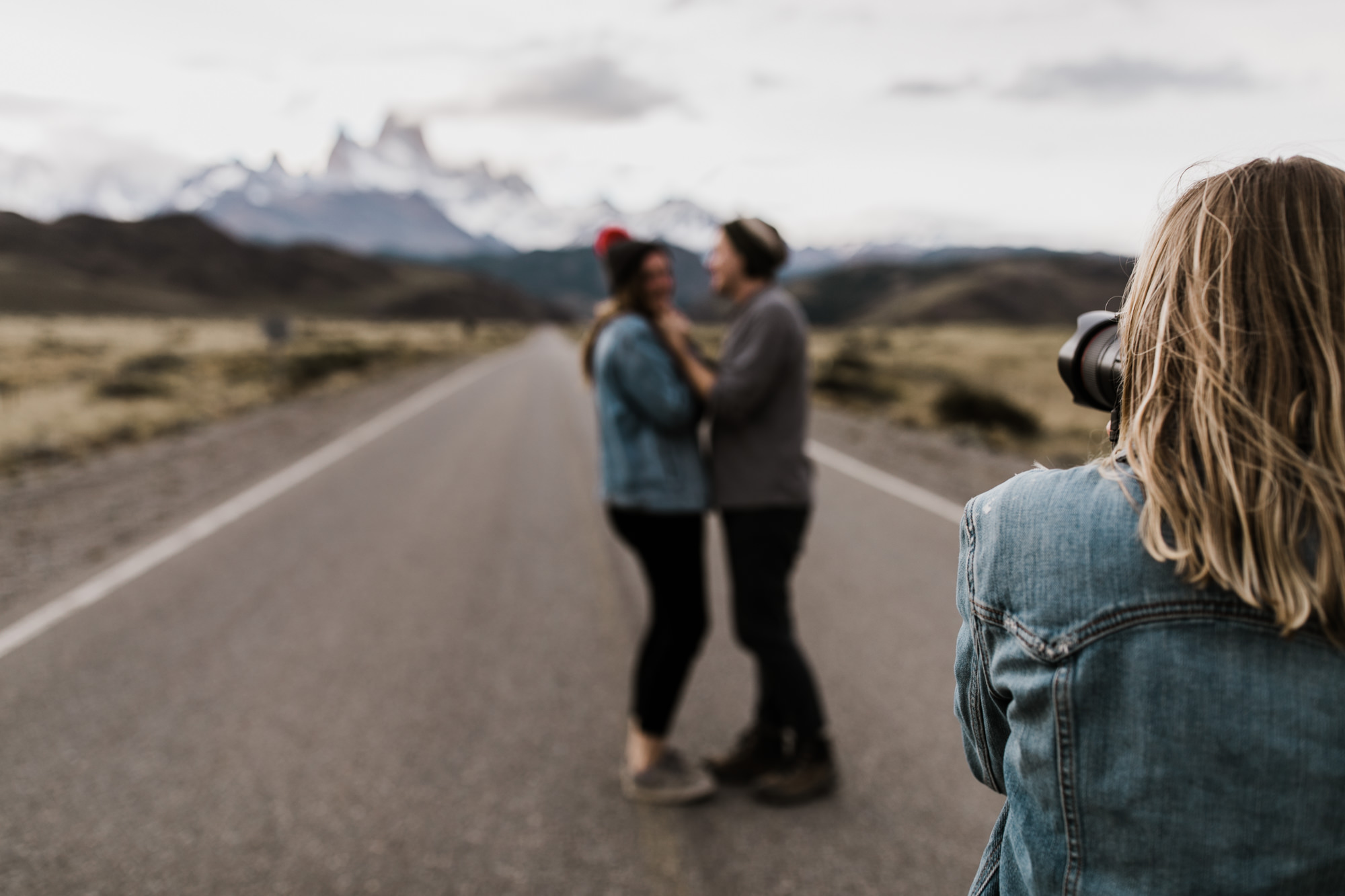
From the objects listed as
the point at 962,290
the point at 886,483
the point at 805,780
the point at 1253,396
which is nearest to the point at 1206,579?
the point at 1253,396

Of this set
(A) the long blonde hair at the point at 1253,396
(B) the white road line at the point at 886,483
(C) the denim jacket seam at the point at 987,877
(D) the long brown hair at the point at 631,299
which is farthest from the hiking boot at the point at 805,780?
(B) the white road line at the point at 886,483

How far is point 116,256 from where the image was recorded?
139625 millimetres

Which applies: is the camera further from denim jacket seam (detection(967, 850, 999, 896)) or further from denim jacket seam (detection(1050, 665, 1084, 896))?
denim jacket seam (detection(967, 850, 999, 896))

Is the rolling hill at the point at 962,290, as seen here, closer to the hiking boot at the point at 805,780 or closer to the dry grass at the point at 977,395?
the dry grass at the point at 977,395

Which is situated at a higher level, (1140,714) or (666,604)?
(1140,714)

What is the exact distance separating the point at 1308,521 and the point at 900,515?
6.75 metres

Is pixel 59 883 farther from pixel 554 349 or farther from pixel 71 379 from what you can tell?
pixel 554 349

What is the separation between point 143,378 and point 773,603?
866 inches

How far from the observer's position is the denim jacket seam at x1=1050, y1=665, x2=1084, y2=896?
96 cm

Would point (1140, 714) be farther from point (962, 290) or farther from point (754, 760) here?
point (962, 290)

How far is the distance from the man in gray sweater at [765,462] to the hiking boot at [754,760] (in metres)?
0.07

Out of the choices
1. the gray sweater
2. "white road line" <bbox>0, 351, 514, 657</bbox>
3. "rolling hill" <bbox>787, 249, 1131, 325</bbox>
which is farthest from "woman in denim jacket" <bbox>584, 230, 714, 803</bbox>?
"rolling hill" <bbox>787, 249, 1131, 325</bbox>

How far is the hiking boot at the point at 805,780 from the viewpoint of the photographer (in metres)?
3.09

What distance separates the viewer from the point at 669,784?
3.14 metres
